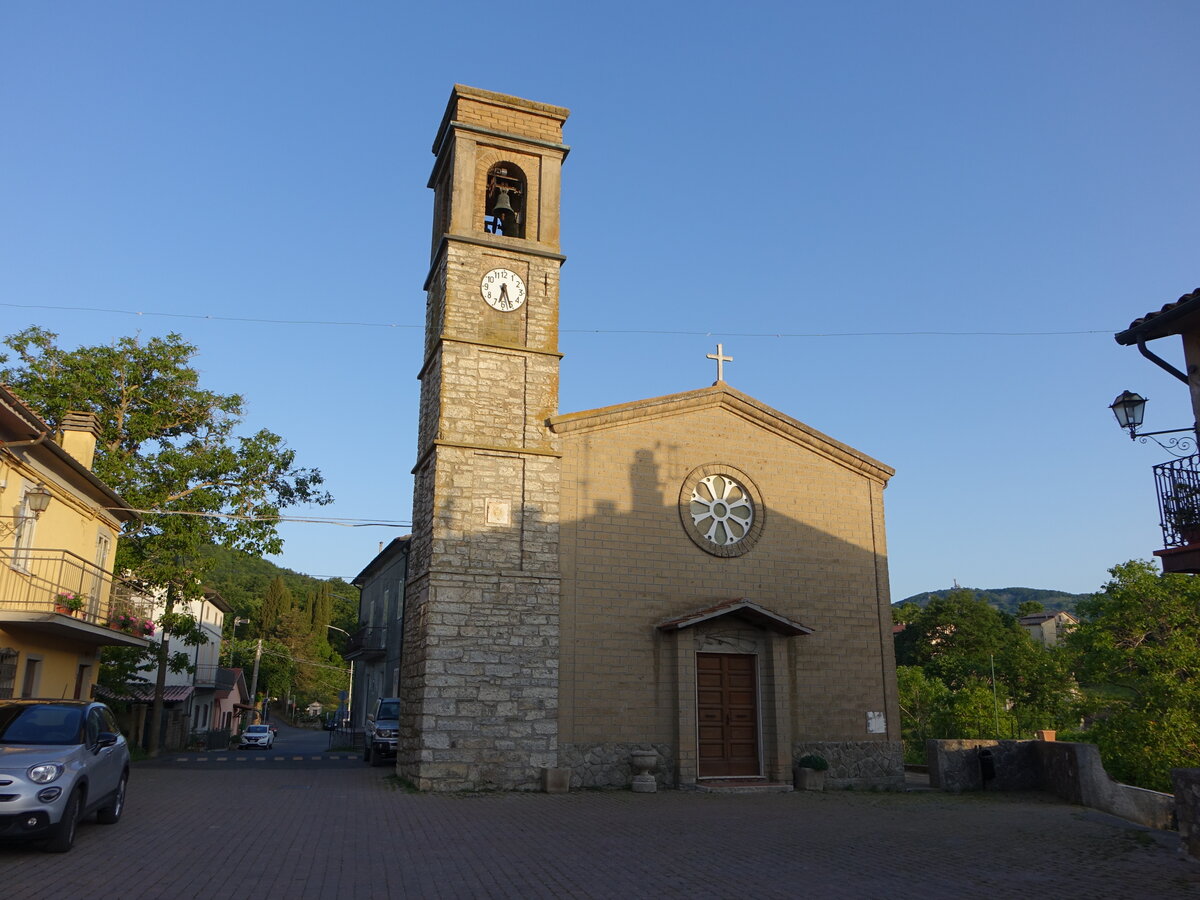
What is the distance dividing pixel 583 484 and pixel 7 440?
382 inches

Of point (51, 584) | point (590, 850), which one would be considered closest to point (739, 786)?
point (590, 850)

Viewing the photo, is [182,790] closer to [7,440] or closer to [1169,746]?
[7,440]

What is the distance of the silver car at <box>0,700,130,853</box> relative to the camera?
802 centimetres

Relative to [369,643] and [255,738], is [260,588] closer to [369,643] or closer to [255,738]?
[255,738]

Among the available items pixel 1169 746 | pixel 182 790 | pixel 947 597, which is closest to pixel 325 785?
pixel 182 790

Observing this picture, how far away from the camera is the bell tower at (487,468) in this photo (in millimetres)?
15594

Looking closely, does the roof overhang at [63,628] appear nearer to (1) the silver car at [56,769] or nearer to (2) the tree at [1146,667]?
(1) the silver car at [56,769]

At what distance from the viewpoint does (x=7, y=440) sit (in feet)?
47.3

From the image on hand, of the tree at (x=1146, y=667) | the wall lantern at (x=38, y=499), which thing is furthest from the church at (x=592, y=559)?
the tree at (x=1146, y=667)

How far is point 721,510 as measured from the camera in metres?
18.3

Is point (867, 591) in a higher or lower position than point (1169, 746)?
higher

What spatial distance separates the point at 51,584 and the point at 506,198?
1126cm

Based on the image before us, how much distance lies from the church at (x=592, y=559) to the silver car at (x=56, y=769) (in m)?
5.96

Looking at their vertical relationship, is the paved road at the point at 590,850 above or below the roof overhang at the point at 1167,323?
below
